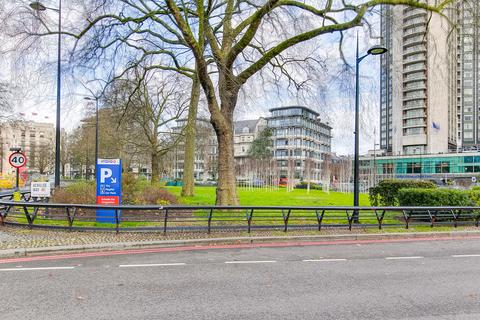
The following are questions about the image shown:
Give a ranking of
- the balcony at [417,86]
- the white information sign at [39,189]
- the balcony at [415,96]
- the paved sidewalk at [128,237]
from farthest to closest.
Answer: the balcony at [415,96]
the balcony at [417,86]
the white information sign at [39,189]
the paved sidewalk at [128,237]

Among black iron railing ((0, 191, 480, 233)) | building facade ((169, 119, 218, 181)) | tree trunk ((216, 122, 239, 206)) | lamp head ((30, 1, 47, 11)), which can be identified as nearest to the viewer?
black iron railing ((0, 191, 480, 233))

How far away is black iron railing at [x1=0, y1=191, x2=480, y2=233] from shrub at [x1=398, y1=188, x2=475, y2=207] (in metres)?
0.37

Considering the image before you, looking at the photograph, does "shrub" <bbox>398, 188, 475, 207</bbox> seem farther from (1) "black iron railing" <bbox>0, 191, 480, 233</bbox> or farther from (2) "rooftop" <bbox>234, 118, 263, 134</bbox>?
(2) "rooftop" <bbox>234, 118, 263, 134</bbox>

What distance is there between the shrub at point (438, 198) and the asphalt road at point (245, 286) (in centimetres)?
639

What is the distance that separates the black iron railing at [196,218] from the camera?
10.3 meters

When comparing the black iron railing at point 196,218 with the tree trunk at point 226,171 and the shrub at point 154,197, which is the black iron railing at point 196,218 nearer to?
the tree trunk at point 226,171

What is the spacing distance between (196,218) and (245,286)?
23.4 ft

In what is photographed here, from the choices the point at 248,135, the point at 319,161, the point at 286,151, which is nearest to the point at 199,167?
the point at 248,135

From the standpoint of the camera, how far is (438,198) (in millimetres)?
14297

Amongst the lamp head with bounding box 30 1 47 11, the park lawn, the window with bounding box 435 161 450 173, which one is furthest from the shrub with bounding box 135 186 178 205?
the window with bounding box 435 161 450 173

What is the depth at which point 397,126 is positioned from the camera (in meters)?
86.6

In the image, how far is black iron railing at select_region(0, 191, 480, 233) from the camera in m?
10.3

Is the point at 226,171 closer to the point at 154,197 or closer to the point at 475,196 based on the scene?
the point at 154,197

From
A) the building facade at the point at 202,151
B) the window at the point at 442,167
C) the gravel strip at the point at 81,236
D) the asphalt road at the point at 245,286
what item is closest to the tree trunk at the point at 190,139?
the building facade at the point at 202,151
